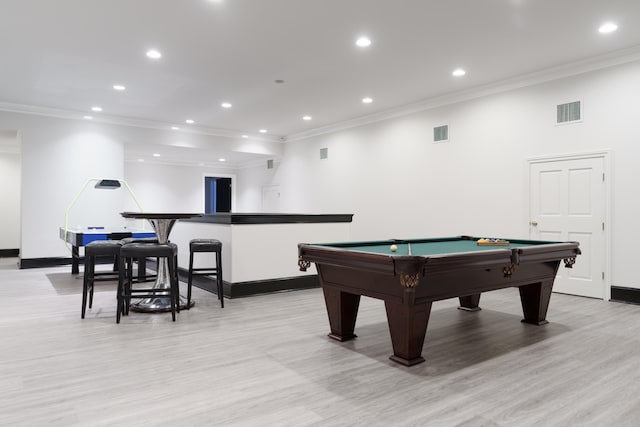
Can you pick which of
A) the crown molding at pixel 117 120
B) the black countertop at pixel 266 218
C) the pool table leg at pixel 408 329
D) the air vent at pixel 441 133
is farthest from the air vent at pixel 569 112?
the crown molding at pixel 117 120

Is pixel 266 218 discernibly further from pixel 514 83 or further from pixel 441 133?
pixel 514 83

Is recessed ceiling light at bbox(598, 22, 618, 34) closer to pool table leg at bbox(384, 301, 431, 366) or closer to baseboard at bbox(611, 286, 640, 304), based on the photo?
baseboard at bbox(611, 286, 640, 304)

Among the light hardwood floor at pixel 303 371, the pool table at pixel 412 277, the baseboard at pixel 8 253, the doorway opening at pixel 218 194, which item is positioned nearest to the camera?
the light hardwood floor at pixel 303 371

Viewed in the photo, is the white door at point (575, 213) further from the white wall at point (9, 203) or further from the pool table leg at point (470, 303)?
the white wall at point (9, 203)

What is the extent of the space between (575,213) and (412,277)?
398 centimetres

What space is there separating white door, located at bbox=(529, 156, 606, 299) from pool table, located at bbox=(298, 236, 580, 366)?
68.2 inches

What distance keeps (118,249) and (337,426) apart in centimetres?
303

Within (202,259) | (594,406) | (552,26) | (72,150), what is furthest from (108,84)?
(594,406)

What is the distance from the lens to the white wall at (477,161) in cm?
503

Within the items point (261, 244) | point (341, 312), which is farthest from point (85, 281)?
point (341, 312)

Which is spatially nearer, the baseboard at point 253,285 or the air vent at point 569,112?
the baseboard at point 253,285

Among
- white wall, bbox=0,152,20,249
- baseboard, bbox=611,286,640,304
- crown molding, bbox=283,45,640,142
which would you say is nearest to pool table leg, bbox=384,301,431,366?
baseboard, bbox=611,286,640,304

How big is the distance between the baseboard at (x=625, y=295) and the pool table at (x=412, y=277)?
69.1 inches

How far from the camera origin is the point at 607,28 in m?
4.34
